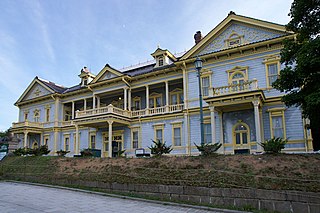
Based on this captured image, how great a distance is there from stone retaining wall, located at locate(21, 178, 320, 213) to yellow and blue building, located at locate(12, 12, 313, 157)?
327 inches

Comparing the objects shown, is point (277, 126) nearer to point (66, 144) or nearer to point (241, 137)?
point (241, 137)

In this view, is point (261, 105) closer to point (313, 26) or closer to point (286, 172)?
point (313, 26)

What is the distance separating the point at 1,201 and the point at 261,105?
1603 cm

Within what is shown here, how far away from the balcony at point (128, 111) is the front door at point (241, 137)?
531 centimetres

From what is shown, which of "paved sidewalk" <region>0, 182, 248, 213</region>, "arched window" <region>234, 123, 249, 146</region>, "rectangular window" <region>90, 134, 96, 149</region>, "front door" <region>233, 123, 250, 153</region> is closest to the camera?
"paved sidewalk" <region>0, 182, 248, 213</region>

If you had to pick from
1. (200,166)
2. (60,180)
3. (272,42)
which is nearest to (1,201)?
(60,180)

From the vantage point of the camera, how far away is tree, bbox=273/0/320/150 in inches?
406

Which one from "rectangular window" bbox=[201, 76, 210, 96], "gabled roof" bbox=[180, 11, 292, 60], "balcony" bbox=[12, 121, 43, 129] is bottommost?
"balcony" bbox=[12, 121, 43, 129]

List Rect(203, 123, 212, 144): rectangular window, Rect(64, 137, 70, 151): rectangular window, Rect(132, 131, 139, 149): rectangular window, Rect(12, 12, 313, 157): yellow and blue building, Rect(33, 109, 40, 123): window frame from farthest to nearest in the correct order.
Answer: Rect(33, 109, 40, 123): window frame < Rect(64, 137, 70, 151): rectangular window < Rect(132, 131, 139, 149): rectangular window < Rect(203, 123, 212, 144): rectangular window < Rect(12, 12, 313, 157): yellow and blue building

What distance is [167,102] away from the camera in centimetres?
2409

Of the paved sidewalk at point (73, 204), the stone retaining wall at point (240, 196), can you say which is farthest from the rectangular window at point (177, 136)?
the paved sidewalk at point (73, 204)

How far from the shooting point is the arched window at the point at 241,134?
1961 centimetres

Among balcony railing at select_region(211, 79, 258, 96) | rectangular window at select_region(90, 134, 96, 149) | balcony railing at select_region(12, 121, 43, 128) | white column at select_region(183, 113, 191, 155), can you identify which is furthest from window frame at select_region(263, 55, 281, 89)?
balcony railing at select_region(12, 121, 43, 128)

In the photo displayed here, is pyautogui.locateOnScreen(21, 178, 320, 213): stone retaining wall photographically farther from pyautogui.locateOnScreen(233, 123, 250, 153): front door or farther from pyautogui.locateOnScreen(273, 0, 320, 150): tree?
pyautogui.locateOnScreen(233, 123, 250, 153): front door
